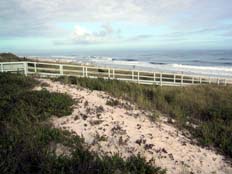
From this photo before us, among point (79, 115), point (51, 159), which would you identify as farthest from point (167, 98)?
point (51, 159)

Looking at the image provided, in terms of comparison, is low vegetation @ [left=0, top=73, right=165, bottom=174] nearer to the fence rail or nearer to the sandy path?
the sandy path

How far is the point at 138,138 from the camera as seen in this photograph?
7086 mm

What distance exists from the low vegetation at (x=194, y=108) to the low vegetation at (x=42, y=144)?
3062 millimetres

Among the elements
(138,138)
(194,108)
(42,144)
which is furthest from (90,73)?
(42,144)

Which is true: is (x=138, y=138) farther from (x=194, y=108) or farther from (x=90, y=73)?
(x=90, y=73)

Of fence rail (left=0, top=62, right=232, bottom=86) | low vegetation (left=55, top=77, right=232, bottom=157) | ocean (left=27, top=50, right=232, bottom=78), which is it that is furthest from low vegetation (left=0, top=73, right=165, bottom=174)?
ocean (left=27, top=50, right=232, bottom=78)

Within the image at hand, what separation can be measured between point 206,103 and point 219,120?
8.53 ft

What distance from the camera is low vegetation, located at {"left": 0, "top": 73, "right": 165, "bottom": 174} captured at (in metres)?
4.79

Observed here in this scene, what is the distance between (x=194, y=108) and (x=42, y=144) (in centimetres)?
731

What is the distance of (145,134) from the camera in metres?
7.41

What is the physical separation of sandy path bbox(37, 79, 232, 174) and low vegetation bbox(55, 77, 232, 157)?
0.66 metres

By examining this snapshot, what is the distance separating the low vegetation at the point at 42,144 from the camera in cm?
479

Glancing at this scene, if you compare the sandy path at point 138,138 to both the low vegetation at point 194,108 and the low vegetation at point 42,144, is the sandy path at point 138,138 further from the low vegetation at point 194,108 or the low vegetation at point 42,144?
Result: the low vegetation at point 194,108

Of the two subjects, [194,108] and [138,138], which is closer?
[138,138]
